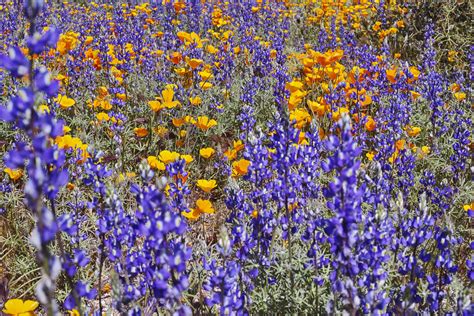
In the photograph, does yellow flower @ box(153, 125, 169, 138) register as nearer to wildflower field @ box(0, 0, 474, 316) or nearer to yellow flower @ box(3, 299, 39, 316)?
wildflower field @ box(0, 0, 474, 316)

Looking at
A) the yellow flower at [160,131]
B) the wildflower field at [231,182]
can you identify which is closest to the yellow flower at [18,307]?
the wildflower field at [231,182]

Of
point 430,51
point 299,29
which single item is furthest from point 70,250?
point 299,29

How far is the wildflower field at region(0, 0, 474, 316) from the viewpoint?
1.54 metres

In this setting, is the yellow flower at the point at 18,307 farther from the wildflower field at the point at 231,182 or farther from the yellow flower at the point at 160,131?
the yellow flower at the point at 160,131

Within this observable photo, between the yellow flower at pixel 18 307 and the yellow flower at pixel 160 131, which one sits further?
the yellow flower at pixel 160 131

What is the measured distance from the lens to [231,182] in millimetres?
2529

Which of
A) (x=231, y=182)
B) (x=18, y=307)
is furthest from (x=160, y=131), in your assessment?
(x=18, y=307)

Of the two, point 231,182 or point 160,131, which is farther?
point 160,131

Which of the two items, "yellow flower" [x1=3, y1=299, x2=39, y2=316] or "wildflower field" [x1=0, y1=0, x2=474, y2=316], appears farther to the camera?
"yellow flower" [x1=3, y1=299, x2=39, y2=316]

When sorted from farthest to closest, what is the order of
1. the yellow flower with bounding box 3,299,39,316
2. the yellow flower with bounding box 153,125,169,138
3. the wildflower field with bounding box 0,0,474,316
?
1. the yellow flower with bounding box 153,125,169,138
2. the yellow flower with bounding box 3,299,39,316
3. the wildflower field with bounding box 0,0,474,316

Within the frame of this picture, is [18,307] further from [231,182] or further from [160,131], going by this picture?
[160,131]

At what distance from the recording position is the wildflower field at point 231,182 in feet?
5.05

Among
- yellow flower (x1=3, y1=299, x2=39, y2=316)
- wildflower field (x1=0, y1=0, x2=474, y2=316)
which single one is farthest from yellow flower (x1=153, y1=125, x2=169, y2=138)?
yellow flower (x1=3, y1=299, x2=39, y2=316)

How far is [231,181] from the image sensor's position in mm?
2543
